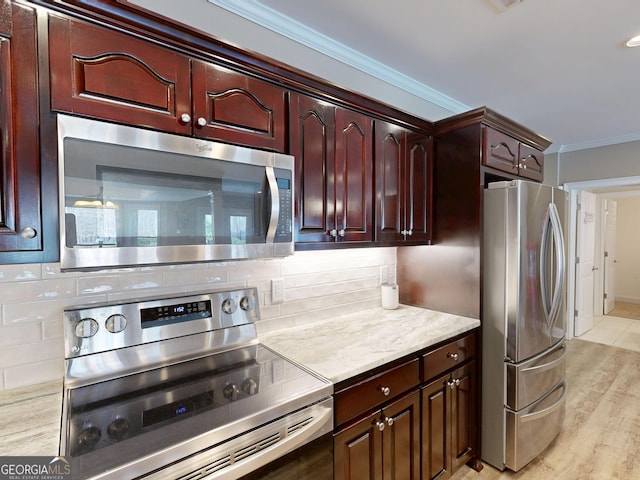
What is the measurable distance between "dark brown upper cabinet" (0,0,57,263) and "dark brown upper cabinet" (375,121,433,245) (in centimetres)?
149

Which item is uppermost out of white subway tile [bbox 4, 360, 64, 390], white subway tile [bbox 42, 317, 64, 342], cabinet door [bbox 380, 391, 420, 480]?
white subway tile [bbox 42, 317, 64, 342]

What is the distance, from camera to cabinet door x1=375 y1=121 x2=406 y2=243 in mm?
1902

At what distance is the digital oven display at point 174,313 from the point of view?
4.45ft

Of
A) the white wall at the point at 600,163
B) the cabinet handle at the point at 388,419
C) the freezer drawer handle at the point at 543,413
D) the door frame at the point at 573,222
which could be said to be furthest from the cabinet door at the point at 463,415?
the white wall at the point at 600,163

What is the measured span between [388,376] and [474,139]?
1.50 m

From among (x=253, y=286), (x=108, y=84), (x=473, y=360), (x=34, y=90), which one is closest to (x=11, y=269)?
(x=34, y=90)

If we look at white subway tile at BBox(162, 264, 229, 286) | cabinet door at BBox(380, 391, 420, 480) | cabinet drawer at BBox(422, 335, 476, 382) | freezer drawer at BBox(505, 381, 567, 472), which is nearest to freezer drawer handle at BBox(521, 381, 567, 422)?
freezer drawer at BBox(505, 381, 567, 472)

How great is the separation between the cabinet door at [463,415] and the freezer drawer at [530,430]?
0.64ft

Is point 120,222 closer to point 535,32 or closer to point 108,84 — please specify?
point 108,84

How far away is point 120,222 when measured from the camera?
1068 mm

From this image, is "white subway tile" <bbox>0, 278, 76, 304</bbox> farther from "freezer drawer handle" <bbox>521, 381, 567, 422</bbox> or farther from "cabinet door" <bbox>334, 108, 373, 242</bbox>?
"freezer drawer handle" <bbox>521, 381, 567, 422</bbox>

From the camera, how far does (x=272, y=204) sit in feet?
4.51

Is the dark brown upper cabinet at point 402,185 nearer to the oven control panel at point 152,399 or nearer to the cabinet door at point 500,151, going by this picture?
the cabinet door at point 500,151

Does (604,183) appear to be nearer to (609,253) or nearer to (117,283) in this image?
(609,253)
